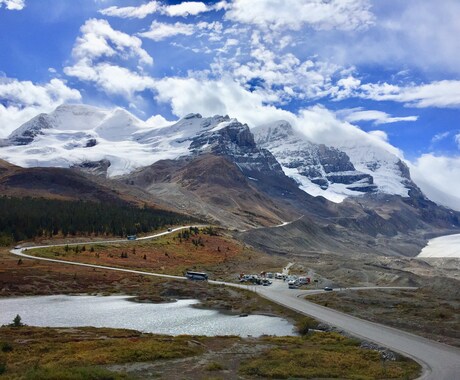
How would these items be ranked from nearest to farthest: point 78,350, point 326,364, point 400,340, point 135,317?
point 326,364
point 78,350
point 400,340
point 135,317

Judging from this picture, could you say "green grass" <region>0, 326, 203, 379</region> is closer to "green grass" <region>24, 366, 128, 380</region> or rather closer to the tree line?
"green grass" <region>24, 366, 128, 380</region>

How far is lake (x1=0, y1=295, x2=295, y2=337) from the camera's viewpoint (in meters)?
65.3

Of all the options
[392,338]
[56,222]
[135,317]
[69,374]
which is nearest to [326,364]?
[392,338]

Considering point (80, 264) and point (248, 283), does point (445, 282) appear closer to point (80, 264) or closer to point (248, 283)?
point (248, 283)

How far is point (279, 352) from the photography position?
46.5 metres

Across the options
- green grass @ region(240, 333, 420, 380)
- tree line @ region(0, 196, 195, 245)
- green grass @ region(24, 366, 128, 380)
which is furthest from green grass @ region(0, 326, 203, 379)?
tree line @ region(0, 196, 195, 245)

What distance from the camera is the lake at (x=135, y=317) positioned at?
214 ft

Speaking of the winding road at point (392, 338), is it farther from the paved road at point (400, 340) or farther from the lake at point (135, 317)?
the lake at point (135, 317)

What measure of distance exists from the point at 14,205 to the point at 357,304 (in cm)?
14261

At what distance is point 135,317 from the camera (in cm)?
7238

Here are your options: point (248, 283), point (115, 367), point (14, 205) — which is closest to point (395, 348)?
point (115, 367)

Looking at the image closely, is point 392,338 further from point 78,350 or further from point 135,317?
point 135,317

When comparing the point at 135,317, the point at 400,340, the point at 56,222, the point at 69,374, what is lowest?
the point at 135,317

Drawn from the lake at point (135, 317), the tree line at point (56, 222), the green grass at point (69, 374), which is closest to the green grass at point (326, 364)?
the green grass at point (69, 374)
